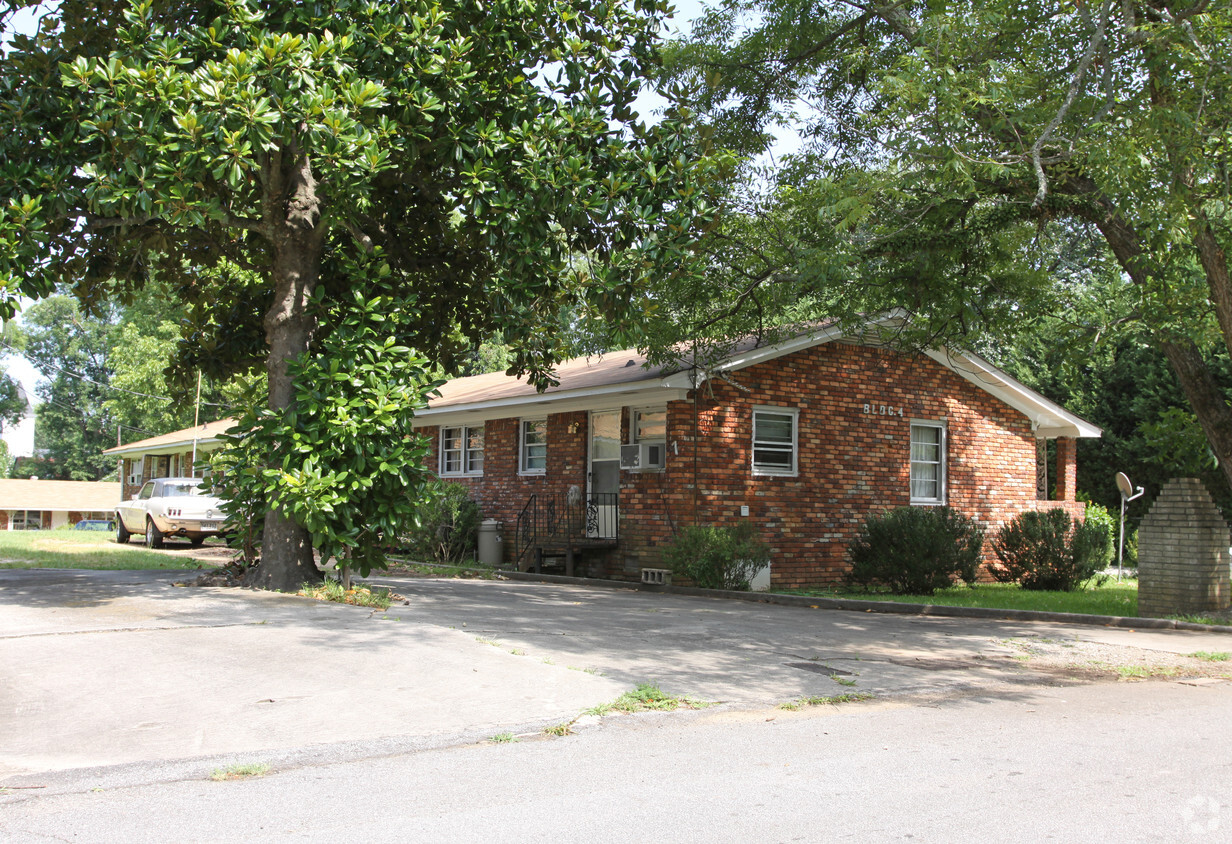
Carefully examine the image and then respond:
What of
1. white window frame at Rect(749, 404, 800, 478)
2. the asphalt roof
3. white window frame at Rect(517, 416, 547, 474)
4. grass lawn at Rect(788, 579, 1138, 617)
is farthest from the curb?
the asphalt roof

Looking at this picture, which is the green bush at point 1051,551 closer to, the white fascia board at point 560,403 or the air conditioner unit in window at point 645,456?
the air conditioner unit in window at point 645,456

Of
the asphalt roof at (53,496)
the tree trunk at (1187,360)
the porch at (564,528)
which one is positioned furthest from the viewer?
the asphalt roof at (53,496)

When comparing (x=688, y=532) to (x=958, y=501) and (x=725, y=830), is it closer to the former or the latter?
(x=958, y=501)

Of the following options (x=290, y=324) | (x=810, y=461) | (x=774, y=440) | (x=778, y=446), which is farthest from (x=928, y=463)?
(x=290, y=324)

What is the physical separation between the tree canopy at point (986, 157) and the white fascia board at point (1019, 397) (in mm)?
4445

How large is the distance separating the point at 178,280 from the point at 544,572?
8338 mm

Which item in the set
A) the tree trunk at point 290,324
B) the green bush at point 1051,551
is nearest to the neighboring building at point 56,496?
the tree trunk at point 290,324

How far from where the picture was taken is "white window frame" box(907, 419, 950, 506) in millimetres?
19797

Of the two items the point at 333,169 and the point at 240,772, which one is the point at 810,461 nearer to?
the point at 333,169

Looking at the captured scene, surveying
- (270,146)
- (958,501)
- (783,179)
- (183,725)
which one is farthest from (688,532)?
(183,725)

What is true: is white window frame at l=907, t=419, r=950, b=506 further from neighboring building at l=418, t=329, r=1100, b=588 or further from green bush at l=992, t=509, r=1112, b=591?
green bush at l=992, t=509, r=1112, b=591

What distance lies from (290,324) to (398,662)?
18.0 ft

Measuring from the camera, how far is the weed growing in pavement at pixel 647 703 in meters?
7.21

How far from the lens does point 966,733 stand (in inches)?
267
